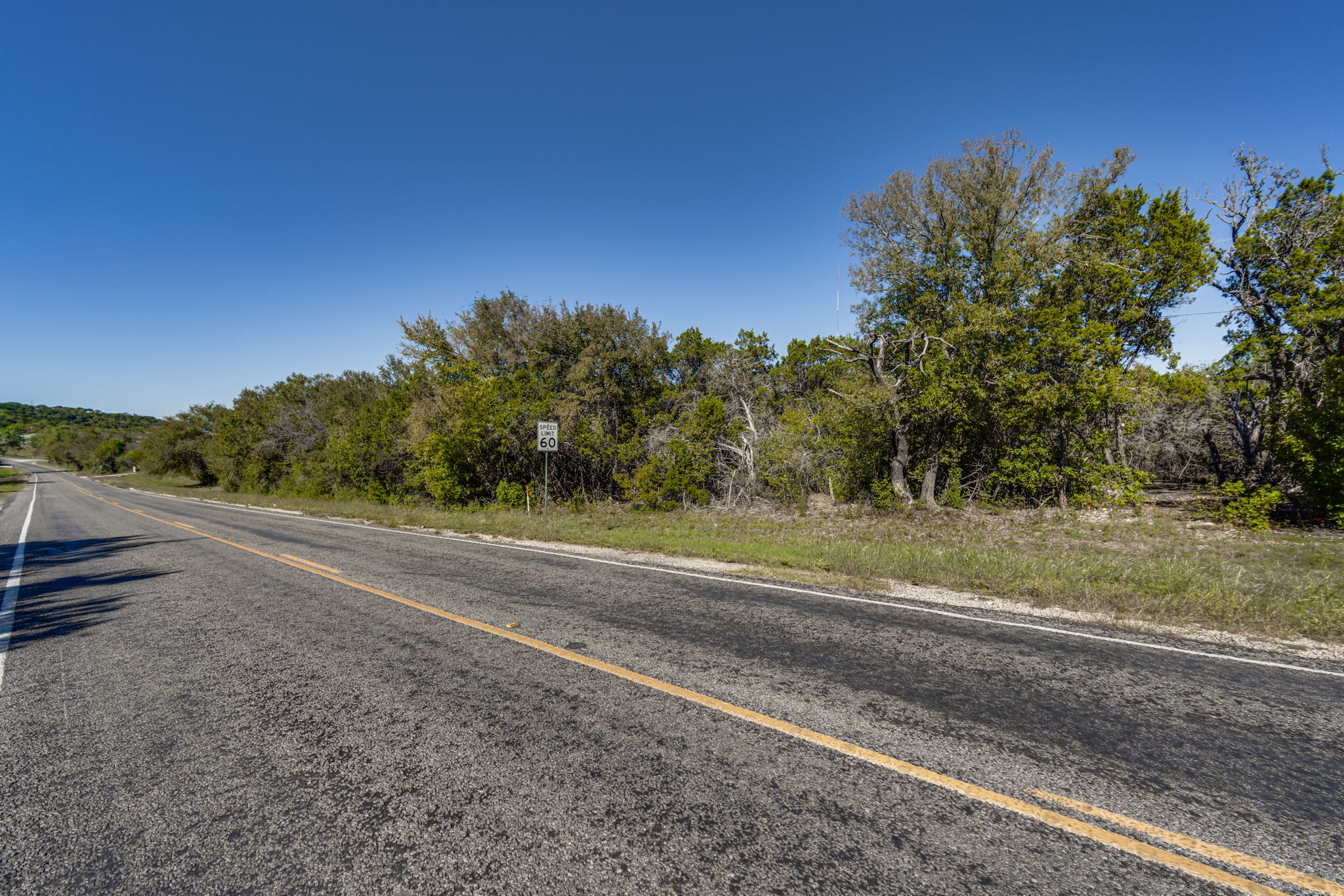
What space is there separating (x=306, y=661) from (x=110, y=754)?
4.89 ft

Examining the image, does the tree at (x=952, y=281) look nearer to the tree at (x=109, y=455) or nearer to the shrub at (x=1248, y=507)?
the shrub at (x=1248, y=507)

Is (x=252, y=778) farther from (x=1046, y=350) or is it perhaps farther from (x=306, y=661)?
(x=1046, y=350)

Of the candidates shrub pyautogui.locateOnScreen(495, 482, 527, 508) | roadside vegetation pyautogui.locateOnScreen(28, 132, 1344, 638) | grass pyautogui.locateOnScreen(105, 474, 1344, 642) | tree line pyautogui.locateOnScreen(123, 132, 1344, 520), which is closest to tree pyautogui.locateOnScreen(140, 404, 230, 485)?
roadside vegetation pyautogui.locateOnScreen(28, 132, 1344, 638)

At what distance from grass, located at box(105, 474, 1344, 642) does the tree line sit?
2.13 meters

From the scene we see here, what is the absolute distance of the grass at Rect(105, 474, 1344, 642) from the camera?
6141 millimetres

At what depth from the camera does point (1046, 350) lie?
1480 cm

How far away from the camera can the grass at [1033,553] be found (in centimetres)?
614

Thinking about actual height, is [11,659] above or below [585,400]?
below

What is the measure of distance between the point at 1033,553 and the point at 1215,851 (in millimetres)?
9049

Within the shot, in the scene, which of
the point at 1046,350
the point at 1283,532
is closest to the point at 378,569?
the point at 1046,350

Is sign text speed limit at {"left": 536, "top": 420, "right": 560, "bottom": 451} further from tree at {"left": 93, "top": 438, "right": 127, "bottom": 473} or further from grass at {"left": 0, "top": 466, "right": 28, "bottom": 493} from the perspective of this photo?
tree at {"left": 93, "top": 438, "right": 127, "bottom": 473}

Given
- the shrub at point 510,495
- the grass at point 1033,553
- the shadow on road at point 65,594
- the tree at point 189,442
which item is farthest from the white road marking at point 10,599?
the tree at point 189,442

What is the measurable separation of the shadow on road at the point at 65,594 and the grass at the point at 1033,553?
6.54m

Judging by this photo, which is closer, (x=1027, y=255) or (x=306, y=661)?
(x=306, y=661)
